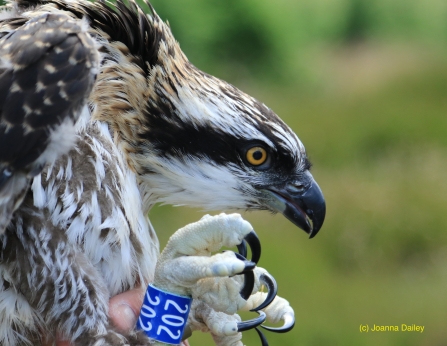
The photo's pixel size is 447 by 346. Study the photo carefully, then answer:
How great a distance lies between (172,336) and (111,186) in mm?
685

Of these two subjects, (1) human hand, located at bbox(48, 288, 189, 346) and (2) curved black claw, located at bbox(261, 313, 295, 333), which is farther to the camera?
(2) curved black claw, located at bbox(261, 313, 295, 333)

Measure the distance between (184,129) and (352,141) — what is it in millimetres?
6148

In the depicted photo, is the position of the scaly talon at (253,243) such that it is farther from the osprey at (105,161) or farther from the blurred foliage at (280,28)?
the blurred foliage at (280,28)

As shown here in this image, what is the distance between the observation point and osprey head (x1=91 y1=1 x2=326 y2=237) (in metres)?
2.81

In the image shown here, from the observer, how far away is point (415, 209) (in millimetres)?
7738

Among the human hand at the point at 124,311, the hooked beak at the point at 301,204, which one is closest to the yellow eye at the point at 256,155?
the hooked beak at the point at 301,204

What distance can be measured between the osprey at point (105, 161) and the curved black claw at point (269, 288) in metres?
0.20

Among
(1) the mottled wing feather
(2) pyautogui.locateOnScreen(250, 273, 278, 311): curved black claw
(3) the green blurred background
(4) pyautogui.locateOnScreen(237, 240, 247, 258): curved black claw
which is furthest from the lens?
(3) the green blurred background

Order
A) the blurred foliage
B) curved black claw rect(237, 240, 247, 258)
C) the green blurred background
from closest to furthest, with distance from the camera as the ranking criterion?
curved black claw rect(237, 240, 247, 258), the green blurred background, the blurred foliage

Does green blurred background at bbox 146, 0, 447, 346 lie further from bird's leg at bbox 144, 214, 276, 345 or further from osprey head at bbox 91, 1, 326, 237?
osprey head at bbox 91, 1, 326, 237

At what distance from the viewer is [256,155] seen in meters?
2.88

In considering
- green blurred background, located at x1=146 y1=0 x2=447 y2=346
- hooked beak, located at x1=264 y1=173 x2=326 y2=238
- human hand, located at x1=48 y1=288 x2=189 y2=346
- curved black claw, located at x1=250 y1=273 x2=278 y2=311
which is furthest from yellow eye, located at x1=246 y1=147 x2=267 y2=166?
green blurred background, located at x1=146 y1=0 x2=447 y2=346

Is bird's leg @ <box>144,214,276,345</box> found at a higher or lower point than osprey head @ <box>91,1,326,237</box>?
lower

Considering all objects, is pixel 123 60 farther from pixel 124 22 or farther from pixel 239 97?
pixel 239 97
